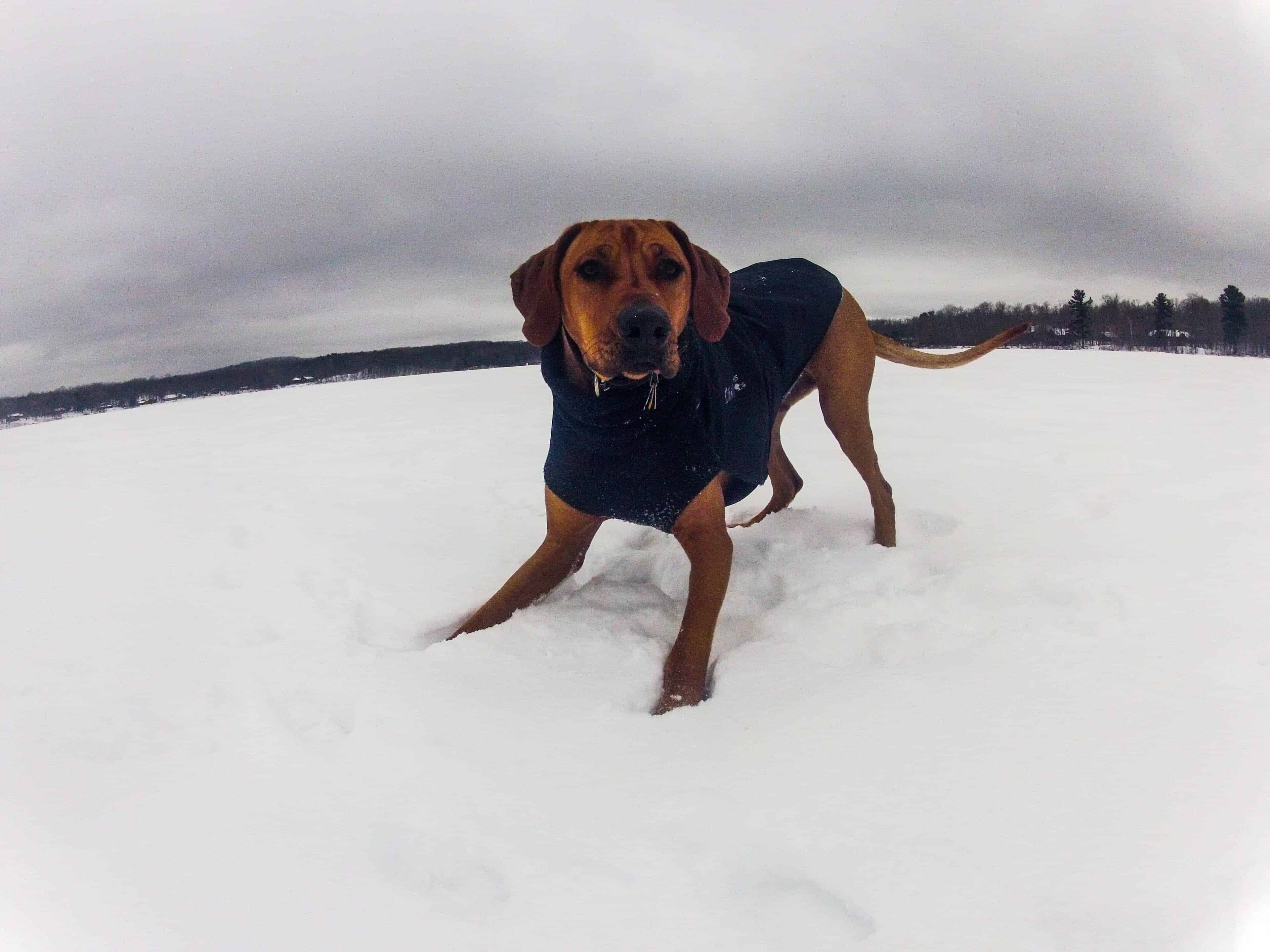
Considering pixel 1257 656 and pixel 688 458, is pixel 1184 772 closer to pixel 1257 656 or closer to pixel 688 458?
pixel 1257 656

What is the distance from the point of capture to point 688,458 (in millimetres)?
2762

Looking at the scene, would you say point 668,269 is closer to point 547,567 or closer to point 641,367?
point 641,367

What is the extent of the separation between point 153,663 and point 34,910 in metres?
1.13

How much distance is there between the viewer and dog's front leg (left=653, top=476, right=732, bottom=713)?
2.37 meters

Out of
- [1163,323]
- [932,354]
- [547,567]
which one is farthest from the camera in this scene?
[1163,323]

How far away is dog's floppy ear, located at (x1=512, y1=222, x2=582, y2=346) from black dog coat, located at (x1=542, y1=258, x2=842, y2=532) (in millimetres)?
80

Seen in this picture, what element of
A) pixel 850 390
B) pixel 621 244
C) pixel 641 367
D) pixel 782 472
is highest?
pixel 621 244

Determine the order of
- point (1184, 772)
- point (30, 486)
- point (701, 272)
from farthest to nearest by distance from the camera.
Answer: point (30, 486) → point (701, 272) → point (1184, 772)

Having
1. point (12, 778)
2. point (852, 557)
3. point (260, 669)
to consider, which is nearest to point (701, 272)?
point (852, 557)

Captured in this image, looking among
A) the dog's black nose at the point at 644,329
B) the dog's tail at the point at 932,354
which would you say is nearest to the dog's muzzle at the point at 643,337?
the dog's black nose at the point at 644,329

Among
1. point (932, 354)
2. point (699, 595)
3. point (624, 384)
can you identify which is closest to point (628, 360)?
point (624, 384)

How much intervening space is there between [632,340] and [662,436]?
17.8 inches

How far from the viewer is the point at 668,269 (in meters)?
2.76

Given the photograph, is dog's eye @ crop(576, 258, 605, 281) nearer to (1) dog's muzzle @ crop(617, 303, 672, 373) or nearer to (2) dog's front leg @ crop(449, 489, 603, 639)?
(1) dog's muzzle @ crop(617, 303, 672, 373)
